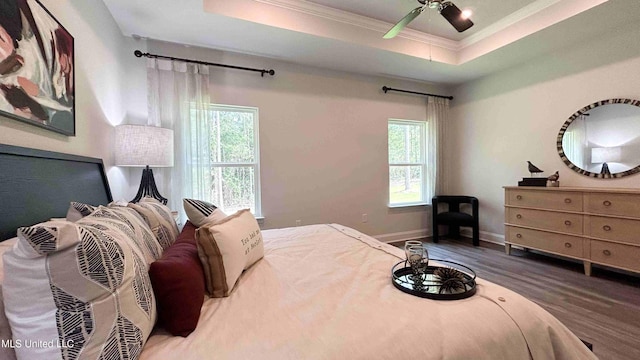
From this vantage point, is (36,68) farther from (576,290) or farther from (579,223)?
(579,223)

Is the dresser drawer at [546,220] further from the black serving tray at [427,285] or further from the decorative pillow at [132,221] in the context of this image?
the decorative pillow at [132,221]

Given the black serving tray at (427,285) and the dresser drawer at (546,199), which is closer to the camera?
the black serving tray at (427,285)

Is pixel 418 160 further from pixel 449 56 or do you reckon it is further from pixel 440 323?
pixel 440 323

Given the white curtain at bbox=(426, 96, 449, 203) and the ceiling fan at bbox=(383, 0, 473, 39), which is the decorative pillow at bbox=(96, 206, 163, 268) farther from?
the white curtain at bbox=(426, 96, 449, 203)

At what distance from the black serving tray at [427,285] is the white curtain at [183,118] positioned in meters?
2.57

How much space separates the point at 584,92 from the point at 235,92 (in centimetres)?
426

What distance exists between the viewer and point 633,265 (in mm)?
2514

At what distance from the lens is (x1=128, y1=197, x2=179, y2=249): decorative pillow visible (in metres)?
1.34

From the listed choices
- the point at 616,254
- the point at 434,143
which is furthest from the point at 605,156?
the point at 434,143

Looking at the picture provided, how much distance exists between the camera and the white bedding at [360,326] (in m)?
0.78

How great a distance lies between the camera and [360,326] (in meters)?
0.87

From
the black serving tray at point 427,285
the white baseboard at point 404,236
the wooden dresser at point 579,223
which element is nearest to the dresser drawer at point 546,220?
the wooden dresser at point 579,223

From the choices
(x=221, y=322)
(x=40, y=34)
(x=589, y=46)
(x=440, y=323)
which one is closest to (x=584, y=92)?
(x=589, y=46)

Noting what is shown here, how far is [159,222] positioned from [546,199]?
3.99 meters
